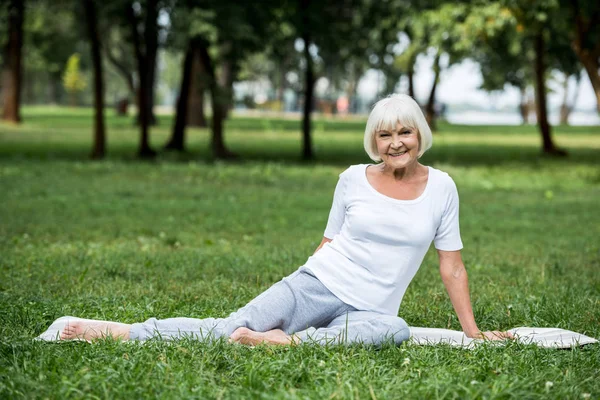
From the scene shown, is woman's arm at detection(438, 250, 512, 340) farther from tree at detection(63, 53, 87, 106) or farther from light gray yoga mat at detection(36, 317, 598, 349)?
tree at detection(63, 53, 87, 106)

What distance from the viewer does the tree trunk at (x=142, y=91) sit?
22891 mm

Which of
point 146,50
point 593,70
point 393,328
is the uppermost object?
point 146,50

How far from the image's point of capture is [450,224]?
5.14 metres

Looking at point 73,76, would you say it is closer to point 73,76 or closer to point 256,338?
point 73,76

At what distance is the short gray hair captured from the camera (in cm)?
496

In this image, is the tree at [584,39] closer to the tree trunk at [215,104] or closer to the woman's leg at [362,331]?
the tree trunk at [215,104]

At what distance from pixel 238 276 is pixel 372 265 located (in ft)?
9.01

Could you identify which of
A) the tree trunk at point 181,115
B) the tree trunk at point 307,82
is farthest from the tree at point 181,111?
the tree trunk at point 307,82

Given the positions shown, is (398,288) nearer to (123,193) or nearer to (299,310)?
(299,310)

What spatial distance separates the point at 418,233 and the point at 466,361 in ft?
2.57

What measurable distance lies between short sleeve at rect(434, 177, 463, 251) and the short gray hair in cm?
32

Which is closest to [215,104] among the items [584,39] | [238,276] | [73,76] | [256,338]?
[584,39]

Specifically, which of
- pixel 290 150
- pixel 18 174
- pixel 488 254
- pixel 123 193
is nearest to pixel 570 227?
pixel 488 254

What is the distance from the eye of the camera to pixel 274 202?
1390cm
